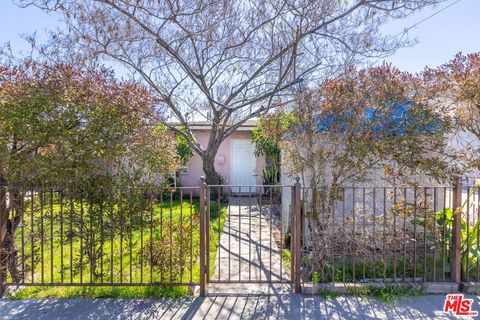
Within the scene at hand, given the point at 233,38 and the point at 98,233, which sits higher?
the point at 233,38

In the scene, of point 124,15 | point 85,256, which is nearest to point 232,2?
point 124,15

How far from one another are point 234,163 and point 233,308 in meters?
8.51

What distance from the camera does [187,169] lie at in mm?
11703

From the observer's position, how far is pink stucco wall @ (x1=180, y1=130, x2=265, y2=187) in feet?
38.3

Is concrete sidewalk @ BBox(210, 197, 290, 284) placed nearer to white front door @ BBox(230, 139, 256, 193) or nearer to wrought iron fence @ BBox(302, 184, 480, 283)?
wrought iron fence @ BBox(302, 184, 480, 283)

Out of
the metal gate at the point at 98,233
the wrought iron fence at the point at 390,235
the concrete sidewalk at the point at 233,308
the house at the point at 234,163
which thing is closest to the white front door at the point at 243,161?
the house at the point at 234,163

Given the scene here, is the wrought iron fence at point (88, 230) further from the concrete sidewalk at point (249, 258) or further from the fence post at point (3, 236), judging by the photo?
the concrete sidewalk at point (249, 258)

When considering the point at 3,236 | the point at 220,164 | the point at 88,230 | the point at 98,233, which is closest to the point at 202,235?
the point at 98,233

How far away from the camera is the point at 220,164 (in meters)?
11.7

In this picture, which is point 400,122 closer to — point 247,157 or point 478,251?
point 478,251

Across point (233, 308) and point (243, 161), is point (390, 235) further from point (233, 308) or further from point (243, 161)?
point (243, 161)

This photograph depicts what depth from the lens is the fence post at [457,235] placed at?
383cm

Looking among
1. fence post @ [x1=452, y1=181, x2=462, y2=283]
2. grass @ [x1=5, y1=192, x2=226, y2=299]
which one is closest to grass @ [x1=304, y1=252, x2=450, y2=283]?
fence post @ [x1=452, y1=181, x2=462, y2=283]

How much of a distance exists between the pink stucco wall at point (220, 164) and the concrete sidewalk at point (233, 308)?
8.08 m
